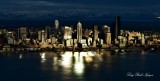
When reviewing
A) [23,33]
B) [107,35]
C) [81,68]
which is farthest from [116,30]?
[81,68]

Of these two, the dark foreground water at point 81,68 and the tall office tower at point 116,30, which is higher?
the dark foreground water at point 81,68

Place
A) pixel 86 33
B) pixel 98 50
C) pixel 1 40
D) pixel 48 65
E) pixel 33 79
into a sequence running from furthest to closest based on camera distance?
1. pixel 86 33
2. pixel 1 40
3. pixel 98 50
4. pixel 48 65
5. pixel 33 79

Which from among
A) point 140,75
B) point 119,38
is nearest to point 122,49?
point 119,38

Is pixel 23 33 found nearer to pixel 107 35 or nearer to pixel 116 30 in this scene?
pixel 107 35

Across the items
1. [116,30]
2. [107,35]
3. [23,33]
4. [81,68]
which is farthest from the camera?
[116,30]

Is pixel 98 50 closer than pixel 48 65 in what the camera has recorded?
No

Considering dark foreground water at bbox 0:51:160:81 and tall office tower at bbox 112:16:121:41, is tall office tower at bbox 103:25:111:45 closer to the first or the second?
tall office tower at bbox 112:16:121:41

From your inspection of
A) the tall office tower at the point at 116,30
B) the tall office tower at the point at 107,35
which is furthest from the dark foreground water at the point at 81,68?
the tall office tower at the point at 116,30

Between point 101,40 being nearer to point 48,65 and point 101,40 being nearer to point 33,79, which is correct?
point 48,65

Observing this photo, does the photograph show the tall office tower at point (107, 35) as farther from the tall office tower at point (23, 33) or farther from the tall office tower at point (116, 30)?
the tall office tower at point (23, 33)
